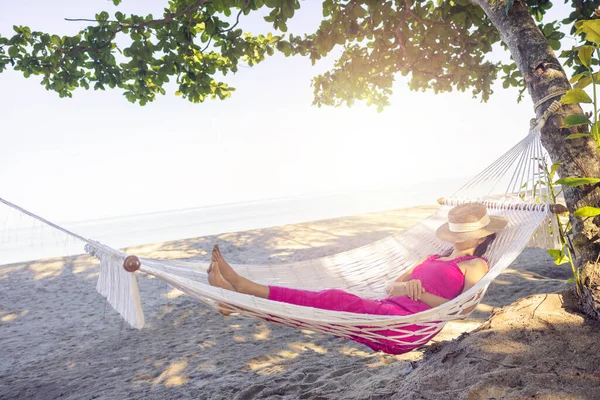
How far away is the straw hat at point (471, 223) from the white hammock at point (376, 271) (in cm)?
5

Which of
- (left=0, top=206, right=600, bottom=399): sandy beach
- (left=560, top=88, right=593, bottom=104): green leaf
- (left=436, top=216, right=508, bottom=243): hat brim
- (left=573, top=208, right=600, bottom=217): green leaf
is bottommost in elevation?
(left=0, top=206, right=600, bottom=399): sandy beach

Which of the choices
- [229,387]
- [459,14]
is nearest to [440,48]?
[459,14]

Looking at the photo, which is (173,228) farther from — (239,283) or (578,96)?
(578,96)

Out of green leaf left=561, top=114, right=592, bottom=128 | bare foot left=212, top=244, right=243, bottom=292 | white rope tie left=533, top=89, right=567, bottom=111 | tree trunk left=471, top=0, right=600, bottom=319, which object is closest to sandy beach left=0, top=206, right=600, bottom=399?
tree trunk left=471, top=0, right=600, bottom=319

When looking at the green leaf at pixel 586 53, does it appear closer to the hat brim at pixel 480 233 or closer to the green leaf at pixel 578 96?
the green leaf at pixel 578 96

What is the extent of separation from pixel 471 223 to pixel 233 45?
1.65 meters

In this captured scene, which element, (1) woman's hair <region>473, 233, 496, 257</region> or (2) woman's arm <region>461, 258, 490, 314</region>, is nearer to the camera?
(2) woman's arm <region>461, 258, 490, 314</region>

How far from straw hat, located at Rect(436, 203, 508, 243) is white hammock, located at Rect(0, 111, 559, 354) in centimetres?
5

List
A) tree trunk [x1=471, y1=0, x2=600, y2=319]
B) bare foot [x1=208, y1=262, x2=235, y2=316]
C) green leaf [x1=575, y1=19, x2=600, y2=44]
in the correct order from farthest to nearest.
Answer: bare foot [x1=208, y1=262, x2=235, y2=316]
tree trunk [x1=471, y1=0, x2=600, y2=319]
green leaf [x1=575, y1=19, x2=600, y2=44]

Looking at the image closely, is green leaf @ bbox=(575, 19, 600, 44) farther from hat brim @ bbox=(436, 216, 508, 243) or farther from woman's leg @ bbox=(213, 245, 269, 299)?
woman's leg @ bbox=(213, 245, 269, 299)

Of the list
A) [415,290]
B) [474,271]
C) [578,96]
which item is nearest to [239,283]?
[415,290]

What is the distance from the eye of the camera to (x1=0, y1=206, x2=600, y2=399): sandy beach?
112cm

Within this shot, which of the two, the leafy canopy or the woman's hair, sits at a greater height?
the leafy canopy

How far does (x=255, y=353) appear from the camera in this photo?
2.16 meters
